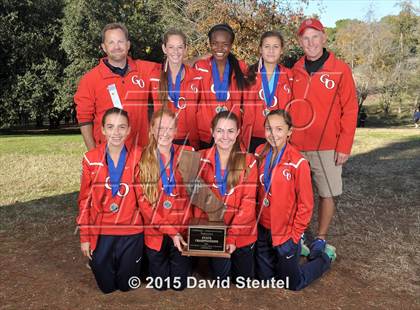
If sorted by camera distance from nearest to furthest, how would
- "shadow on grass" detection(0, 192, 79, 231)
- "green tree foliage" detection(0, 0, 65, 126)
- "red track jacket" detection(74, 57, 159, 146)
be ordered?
1. "red track jacket" detection(74, 57, 159, 146)
2. "shadow on grass" detection(0, 192, 79, 231)
3. "green tree foliage" detection(0, 0, 65, 126)

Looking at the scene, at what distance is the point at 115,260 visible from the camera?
3.95m

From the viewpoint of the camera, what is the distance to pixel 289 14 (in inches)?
621

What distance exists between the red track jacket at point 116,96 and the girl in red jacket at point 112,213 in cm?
62

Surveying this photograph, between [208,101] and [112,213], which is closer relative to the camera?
[112,213]

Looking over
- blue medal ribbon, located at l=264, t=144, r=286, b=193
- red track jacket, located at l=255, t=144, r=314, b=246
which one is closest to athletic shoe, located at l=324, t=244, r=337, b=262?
red track jacket, located at l=255, t=144, r=314, b=246

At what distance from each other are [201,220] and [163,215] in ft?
1.16

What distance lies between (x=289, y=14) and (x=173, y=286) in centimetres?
1377

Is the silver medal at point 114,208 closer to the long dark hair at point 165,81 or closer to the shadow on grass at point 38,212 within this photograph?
the long dark hair at point 165,81

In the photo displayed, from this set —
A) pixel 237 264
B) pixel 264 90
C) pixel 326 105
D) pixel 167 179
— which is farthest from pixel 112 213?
pixel 326 105

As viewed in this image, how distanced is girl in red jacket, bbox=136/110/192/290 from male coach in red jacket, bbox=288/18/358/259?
139 centimetres

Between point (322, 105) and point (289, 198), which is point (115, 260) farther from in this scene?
point (322, 105)

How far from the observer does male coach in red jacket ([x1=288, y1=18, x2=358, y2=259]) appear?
4.48 meters

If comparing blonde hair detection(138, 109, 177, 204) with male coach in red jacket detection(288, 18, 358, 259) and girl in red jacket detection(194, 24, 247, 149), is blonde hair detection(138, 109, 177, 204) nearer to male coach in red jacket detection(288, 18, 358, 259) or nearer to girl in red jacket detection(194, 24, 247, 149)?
girl in red jacket detection(194, 24, 247, 149)

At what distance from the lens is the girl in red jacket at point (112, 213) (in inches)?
153
